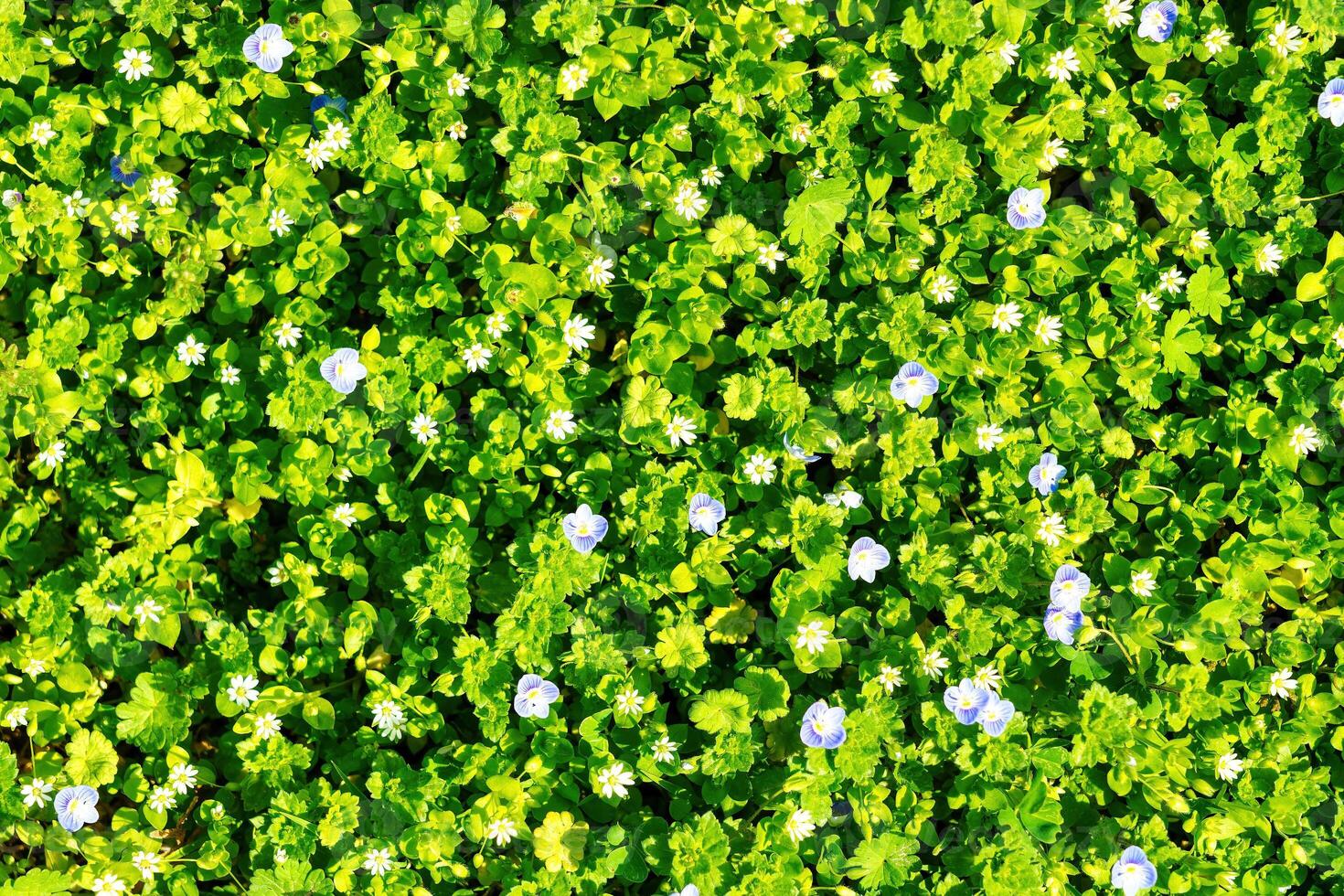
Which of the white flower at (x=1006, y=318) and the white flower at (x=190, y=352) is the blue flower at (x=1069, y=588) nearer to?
the white flower at (x=1006, y=318)

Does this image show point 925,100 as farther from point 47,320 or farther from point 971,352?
point 47,320

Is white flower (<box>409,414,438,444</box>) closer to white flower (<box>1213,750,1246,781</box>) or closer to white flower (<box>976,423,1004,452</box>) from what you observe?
white flower (<box>976,423,1004,452</box>)

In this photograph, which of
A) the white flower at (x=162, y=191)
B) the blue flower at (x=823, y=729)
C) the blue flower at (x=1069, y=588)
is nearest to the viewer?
the blue flower at (x=823, y=729)

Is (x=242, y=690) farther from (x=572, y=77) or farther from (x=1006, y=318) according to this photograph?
(x=1006, y=318)

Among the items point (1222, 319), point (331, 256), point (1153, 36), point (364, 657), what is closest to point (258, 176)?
point (331, 256)

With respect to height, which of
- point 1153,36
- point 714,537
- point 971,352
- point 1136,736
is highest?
point 1153,36

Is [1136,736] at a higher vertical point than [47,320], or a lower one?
lower

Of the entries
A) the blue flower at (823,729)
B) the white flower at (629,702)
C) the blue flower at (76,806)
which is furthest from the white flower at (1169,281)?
the blue flower at (76,806)
